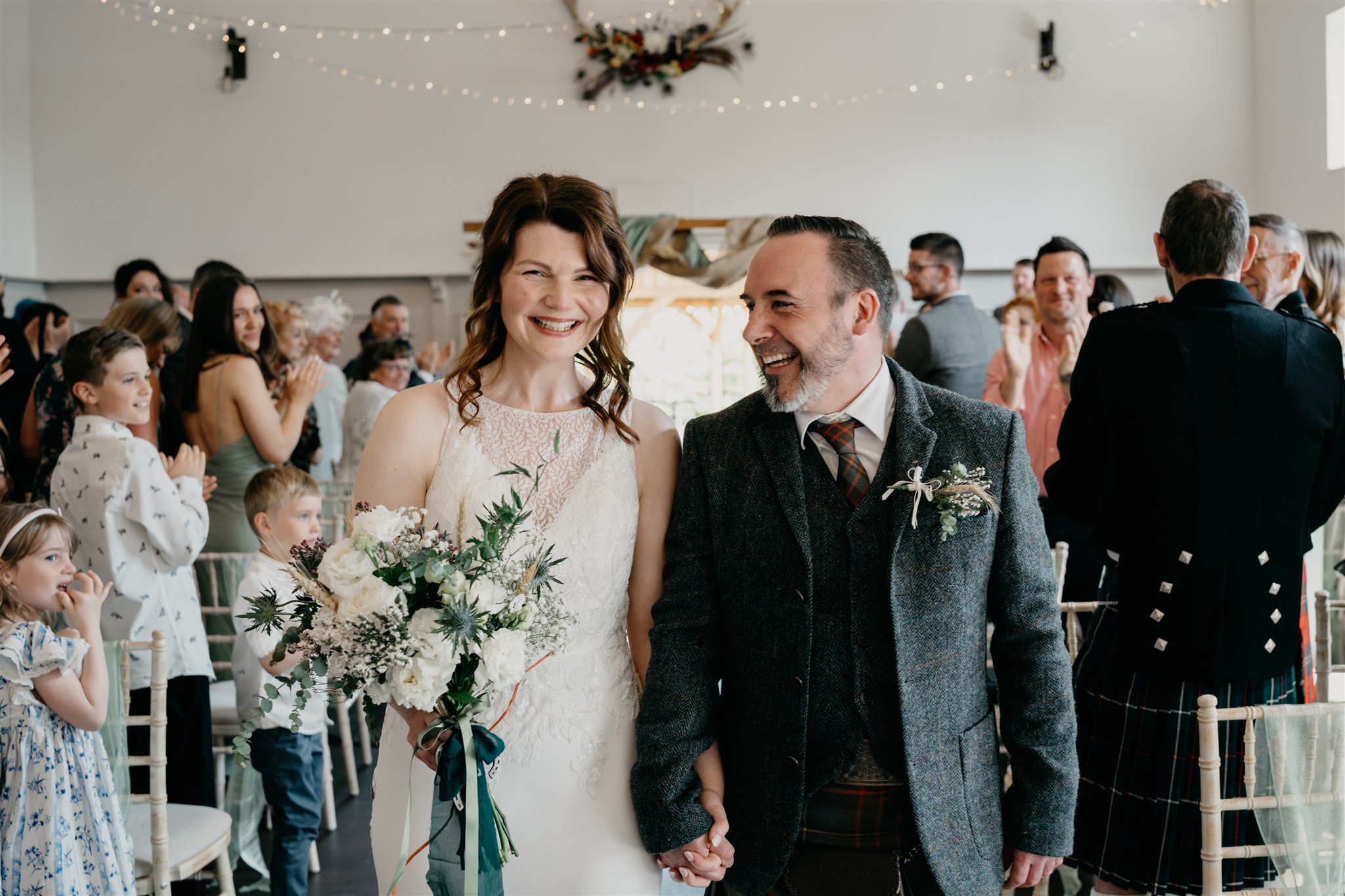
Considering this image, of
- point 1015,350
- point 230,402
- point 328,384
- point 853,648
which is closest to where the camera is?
point 853,648

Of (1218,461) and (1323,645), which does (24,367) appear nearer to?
(1218,461)

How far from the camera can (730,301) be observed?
752 cm

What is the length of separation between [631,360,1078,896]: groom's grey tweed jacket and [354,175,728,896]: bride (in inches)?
3.7

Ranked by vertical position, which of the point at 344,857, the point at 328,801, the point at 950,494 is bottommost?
the point at 344,857

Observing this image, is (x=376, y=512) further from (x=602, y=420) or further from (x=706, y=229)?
(x=706, y=229)

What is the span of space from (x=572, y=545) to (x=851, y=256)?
0.67 m

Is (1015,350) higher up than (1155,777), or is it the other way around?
(1015,350)

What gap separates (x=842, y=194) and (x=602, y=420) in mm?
7913

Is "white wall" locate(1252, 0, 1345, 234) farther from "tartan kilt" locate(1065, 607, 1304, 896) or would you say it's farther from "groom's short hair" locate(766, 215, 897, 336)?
"groom's short hair" locate(766, 215, 897, 336)

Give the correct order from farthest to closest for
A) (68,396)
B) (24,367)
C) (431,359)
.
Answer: (431,359), (24,367), (68,396)

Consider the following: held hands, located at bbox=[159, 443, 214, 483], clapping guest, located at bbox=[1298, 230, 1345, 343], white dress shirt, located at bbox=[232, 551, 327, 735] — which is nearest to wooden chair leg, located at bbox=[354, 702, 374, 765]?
white dress shirt, located at bbox=[232, 551, 327, 735]

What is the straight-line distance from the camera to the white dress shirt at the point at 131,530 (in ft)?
10.4

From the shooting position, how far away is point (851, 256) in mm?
1854

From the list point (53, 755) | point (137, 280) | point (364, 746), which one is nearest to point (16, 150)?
point (137, 280)
